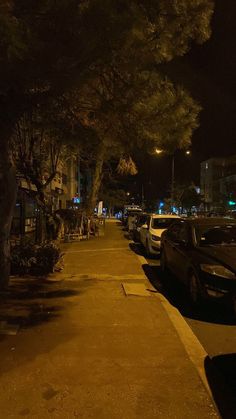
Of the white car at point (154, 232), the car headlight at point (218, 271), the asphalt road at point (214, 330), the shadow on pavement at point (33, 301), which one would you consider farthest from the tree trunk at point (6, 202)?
the white car at point (154, 232)

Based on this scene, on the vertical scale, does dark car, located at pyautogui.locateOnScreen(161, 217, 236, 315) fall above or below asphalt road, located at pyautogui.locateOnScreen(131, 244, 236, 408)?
above

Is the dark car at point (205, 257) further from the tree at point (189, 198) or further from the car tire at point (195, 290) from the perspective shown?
the tree at point (189, 198)

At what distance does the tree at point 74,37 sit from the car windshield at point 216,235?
11.8 ft

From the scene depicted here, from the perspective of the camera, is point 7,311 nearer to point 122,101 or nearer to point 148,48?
point 122,101

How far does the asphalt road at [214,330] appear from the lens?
16.1 feet

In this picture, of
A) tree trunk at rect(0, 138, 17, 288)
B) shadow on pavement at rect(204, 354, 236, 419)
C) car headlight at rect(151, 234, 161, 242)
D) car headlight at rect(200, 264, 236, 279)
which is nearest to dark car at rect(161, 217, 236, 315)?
car headlight at rect(200, 264, 236, 279)

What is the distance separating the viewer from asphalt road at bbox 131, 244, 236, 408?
491 cm

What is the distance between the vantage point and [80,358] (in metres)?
5.10

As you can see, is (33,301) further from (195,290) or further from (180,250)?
(180,250)

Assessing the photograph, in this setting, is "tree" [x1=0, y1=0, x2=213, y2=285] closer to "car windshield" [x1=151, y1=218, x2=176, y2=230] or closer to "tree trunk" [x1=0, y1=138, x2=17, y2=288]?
"tree trunk" [x1=0, y1=138, x2=17, y2=288]

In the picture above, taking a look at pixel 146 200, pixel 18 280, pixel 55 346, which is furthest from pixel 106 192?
pixel 55 346

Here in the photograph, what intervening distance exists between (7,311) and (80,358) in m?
2.34

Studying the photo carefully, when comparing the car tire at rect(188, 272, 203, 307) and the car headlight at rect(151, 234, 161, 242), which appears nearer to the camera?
the car tire at rect(188, 272, 203, 307)

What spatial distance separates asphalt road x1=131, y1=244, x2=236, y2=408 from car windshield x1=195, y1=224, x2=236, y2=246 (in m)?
1.19
